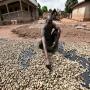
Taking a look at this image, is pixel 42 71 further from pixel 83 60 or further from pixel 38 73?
pixel 83 60

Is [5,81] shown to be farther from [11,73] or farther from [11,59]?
[11,59]

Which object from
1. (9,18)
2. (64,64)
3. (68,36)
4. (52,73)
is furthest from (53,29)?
(9,18)

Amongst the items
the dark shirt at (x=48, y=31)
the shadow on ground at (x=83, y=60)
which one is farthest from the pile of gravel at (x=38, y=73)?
the dark shirt at (x=48, y=31)

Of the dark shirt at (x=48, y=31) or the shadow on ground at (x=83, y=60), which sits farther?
the dark shirt at (x=48, y=31)

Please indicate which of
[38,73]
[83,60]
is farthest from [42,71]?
[83,60]

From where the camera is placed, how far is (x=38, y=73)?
3826 mm

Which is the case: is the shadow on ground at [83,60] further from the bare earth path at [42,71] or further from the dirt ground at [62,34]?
the dirt ground at [62,34]

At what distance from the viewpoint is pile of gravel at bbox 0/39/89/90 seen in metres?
3.26

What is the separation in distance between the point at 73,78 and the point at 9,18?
14624 millimetres

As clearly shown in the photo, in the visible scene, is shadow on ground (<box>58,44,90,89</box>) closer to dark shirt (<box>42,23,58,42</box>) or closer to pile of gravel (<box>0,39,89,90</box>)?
pile of gravel (<box>0,39,89,90</box>)

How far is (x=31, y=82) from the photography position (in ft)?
11.1

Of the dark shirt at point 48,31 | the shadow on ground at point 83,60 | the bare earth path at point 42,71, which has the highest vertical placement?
the dark shirt at point 48,31

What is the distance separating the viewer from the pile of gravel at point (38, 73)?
3.26 meters

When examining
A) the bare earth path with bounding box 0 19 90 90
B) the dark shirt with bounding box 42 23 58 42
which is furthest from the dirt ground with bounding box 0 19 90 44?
the dark shirt with bounding box 42 23 58 42
